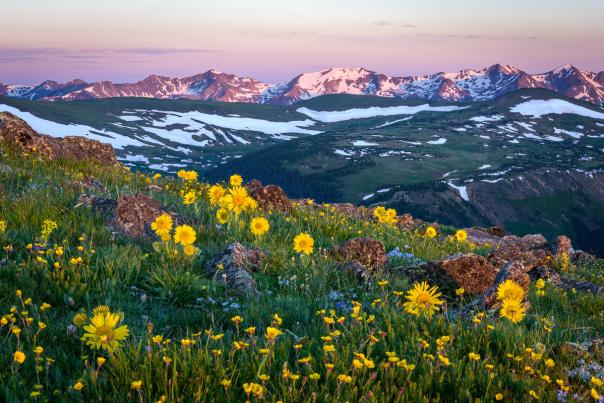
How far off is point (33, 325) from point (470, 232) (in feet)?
59.9

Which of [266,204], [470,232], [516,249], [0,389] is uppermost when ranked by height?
[0,389]

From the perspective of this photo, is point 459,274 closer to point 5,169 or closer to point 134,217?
point 134,217

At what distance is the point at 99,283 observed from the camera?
5.24 meters

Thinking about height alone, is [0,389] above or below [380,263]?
above

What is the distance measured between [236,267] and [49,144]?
11.4m

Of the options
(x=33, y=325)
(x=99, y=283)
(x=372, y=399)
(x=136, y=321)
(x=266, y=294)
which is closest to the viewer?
(x=372, y=399)

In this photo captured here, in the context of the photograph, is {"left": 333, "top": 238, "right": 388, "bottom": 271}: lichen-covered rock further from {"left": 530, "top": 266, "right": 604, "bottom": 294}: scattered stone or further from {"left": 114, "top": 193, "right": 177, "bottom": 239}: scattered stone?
{"left": 530, "top": 266, "right": 604, "bottom": 294}: scattered stone

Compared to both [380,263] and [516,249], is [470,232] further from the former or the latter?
[380,263]

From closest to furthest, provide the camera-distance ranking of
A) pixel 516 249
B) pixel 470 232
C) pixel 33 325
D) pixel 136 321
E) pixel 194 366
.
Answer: pixel 194 366, pixel 33 325, pixel 136 321, pixel 516 249, pixel 470 232

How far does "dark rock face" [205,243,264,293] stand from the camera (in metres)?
5.99

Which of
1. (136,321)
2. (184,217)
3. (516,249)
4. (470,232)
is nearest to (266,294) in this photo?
(136,321)

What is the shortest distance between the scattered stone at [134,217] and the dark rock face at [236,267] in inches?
60.0

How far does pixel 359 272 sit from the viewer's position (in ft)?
22.4

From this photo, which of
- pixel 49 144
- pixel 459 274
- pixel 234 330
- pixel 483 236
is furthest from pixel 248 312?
pixel 483 236
